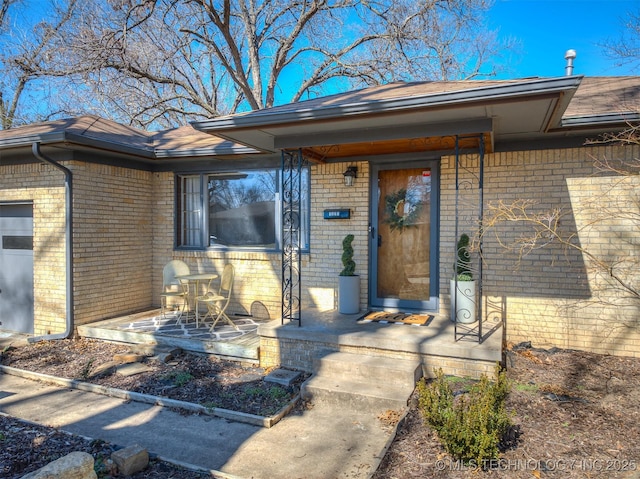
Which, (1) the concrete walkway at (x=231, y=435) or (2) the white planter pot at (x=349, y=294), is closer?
(1) the concrete walkway at (x=231, y=435)

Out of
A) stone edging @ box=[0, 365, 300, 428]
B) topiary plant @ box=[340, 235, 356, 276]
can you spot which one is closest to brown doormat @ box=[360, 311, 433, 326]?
topiary plant @ box=[340, 235, 356, 276]

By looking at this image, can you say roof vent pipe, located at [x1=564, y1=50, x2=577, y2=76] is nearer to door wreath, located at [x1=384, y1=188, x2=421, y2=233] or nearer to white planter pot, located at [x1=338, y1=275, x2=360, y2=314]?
door wreath, located at [x1=384, y1=188, x2=421, y2=233]

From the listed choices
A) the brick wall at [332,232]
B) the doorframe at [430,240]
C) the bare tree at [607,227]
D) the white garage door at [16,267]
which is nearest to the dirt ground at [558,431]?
the bare tree at [607,227]

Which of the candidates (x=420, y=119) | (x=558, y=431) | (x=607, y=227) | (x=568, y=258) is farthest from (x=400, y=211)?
(x=558, y=431)

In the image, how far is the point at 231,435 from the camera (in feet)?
12.7

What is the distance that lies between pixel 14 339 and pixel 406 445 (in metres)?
6.45

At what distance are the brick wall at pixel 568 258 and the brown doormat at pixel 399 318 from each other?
89cm

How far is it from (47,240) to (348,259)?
475cm

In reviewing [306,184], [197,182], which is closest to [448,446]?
[306,184]

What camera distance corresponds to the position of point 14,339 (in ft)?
22.3

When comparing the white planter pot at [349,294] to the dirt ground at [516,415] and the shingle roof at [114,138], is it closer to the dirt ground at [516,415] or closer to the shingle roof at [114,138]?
the dirt ground at [516,415]

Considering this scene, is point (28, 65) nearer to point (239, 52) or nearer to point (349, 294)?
point (239, 52)

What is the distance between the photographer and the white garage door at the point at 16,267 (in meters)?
7.09

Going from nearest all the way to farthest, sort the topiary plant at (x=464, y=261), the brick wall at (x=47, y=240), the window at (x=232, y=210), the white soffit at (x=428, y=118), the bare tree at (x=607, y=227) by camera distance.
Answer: the white soffit at (x=428, y=118), the bare tree at (x=607, y=227), the topiary plant at (x=464, y=261), the brick wall at (x=47, y=240), the window at (x=232, y=210)
